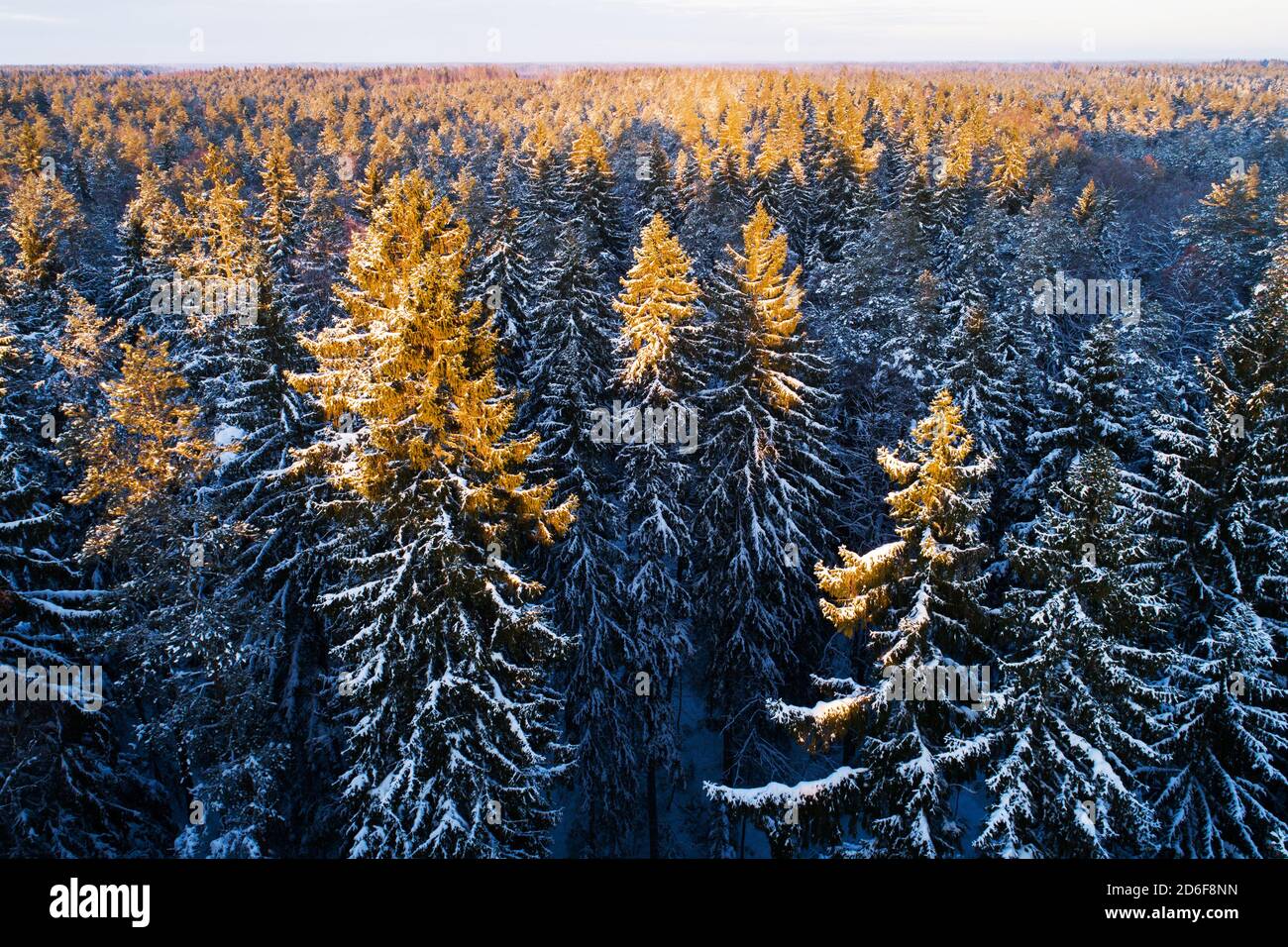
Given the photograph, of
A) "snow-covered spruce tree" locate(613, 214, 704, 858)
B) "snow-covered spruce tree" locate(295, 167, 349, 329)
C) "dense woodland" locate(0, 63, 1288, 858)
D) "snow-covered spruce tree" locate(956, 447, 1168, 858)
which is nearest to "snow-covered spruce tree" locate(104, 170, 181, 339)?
"dense woodland" locate(0, 63, 1288, 858)

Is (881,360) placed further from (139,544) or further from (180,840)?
(180,840)

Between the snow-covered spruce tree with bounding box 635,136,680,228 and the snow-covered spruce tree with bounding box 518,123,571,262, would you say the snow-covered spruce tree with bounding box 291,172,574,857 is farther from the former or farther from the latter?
the snow-covered spruce tree with bounding box 635,136,680,228

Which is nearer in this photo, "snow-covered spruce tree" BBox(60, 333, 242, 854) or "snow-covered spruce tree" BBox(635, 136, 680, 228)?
"snow-covered spruce tree" BBox(60, 333, 242, 854)

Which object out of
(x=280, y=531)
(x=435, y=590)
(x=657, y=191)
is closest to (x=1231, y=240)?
(x=657, y=191)

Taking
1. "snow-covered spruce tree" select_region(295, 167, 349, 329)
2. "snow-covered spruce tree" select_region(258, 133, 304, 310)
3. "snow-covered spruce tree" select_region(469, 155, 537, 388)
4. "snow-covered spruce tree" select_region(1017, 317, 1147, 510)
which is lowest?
"snow-covered spruce tree" select_region(1017, 317, 1147, 510)

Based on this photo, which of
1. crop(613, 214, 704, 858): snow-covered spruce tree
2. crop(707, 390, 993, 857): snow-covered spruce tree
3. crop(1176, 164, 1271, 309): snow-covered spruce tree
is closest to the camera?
crop(707, 390, 993, 857): snow-covered spruce tree

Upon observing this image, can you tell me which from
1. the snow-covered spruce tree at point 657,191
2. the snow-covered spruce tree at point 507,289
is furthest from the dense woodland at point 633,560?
the snow-covered spruce tree at point 657,191
